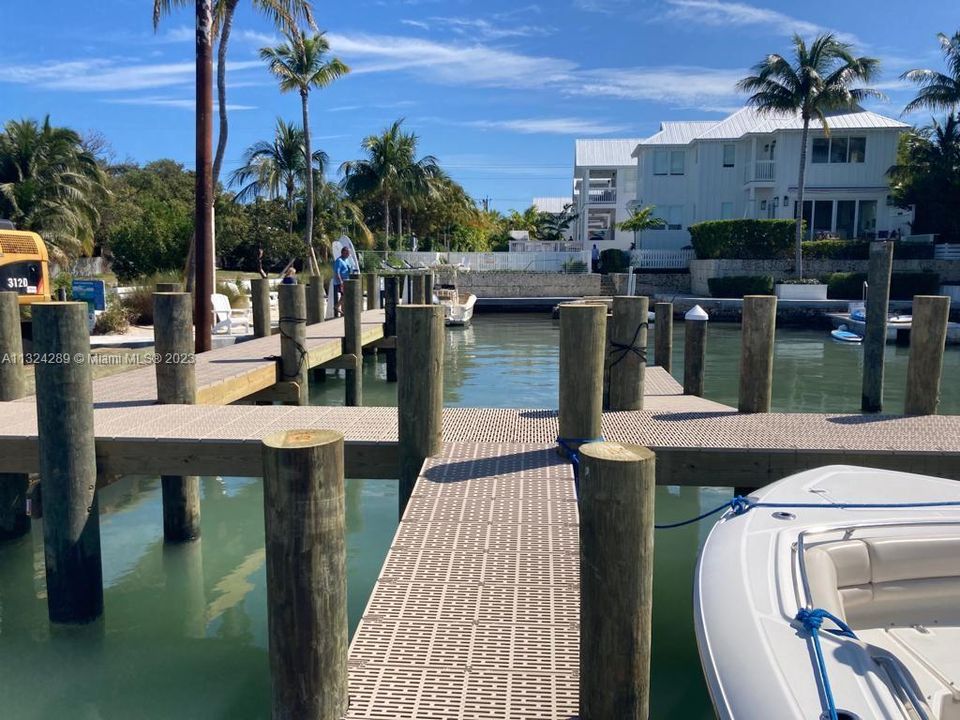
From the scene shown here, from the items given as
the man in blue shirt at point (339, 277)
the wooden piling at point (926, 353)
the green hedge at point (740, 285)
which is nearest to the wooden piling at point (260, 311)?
the man in blue shirt at point (339, 277)

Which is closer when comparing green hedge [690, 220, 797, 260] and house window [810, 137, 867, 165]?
green hedge [690, 220, 797, 260]

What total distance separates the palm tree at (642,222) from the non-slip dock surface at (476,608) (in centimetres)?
3670

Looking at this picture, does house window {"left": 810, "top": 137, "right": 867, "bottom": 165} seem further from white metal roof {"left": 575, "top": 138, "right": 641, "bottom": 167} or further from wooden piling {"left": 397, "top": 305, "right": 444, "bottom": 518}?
wooden piling {"left": 397, "top": 305, "right": 444, "bottom": 518}

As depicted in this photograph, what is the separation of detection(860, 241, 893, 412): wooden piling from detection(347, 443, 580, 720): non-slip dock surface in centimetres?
678

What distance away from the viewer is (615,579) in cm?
321

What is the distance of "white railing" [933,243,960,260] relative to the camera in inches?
1332

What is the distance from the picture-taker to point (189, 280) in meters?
18.4

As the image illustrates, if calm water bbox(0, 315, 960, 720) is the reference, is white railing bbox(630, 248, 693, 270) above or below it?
above

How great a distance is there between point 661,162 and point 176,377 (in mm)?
38842

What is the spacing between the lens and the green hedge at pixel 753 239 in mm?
35812

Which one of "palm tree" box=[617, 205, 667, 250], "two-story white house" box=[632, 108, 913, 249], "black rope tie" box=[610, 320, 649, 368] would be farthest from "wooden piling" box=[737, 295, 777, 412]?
"palm tree" box=[617, 205, 667, 250]

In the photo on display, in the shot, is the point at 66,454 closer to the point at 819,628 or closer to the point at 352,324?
the point at 819,628

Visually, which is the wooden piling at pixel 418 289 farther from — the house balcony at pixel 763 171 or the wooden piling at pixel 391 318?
the house balcony at pixel 763 171

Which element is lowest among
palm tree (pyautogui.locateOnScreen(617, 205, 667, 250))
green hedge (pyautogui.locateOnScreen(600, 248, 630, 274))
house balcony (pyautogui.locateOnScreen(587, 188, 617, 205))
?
green hedge (pyautogui.locateOnScreen(600, 248, 630, 274))
